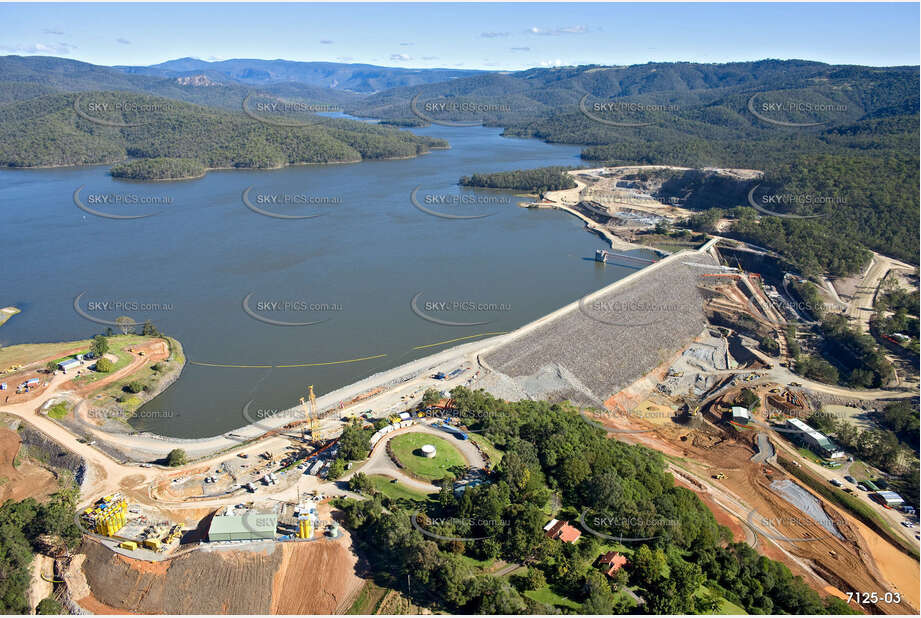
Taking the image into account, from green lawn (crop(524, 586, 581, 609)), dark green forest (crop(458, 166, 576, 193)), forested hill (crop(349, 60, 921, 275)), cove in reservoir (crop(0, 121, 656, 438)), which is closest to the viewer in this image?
green lawn (crop(524, 586, 581, 609))

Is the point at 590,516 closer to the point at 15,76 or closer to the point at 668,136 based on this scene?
the point at 668,136

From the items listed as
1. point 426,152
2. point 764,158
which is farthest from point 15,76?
point 764,158

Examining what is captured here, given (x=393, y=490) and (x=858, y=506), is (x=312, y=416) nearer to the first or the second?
(x=393, y=490)

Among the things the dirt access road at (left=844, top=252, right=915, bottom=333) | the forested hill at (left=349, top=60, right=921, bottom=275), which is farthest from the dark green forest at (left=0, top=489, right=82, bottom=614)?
the forested hill at (left=349, top=60, right=921, bottom=275)

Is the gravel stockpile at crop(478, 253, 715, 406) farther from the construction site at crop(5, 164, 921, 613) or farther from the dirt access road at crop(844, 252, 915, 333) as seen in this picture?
the dirt access road at crop(844, 252, 915, 333)

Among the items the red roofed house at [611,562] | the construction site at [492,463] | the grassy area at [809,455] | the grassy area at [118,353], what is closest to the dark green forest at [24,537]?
the construction site at [492,463]

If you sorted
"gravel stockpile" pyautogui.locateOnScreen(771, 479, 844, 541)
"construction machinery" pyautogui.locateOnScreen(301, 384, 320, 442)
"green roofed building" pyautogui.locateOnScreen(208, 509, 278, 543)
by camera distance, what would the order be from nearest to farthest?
"green roofed building" pyautogui.locateOnScreen(208, 509, 278, 543) → "gravel stockpile" pyautogui.locateOnScreen(771, 479, 844, 541) → "construction machinery" pyautogui.locateOnScreen(301, 384, 320, 442)
